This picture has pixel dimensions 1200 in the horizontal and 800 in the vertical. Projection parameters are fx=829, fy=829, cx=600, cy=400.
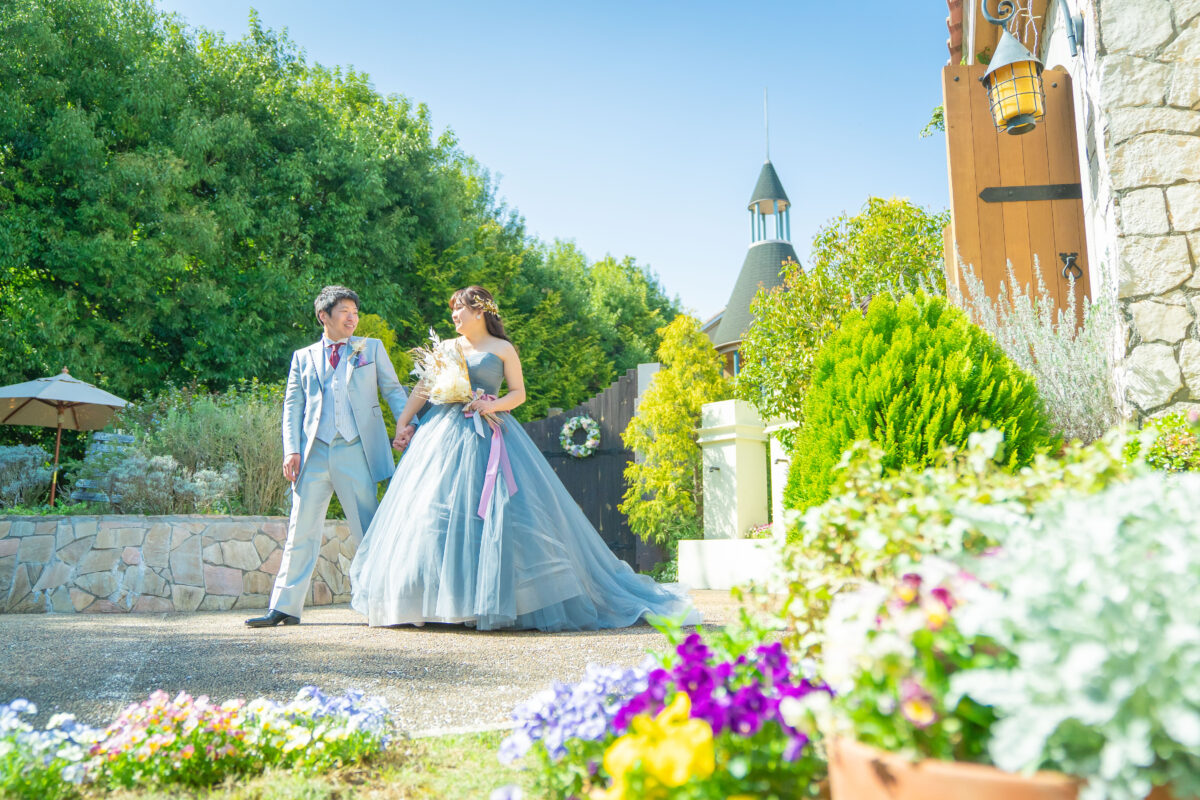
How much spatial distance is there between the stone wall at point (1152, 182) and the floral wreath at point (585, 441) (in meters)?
7.61

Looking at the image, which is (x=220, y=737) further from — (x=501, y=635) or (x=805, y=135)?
(x=805, y=135)

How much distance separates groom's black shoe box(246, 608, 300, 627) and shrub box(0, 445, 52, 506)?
4.62m

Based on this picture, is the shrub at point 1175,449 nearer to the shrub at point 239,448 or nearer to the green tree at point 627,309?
the shrub at point 239,448

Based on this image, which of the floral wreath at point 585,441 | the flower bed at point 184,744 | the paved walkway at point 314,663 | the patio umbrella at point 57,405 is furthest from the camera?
the floral wreath at point 585,441

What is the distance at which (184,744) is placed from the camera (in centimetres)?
197

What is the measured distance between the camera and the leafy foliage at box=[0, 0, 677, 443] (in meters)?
11.3

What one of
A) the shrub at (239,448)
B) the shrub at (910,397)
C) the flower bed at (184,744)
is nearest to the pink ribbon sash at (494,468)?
the shrub at (910,397)

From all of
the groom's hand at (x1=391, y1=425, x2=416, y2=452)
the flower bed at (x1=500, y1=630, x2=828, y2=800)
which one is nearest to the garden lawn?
the flower bed at (x1=500, y1=630, x2=828, y2=800)

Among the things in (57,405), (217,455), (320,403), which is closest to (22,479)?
(57,405)

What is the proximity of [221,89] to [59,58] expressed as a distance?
265 centimetres

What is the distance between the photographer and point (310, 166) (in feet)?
46.6

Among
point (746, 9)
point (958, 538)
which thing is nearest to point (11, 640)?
point (958, 538)

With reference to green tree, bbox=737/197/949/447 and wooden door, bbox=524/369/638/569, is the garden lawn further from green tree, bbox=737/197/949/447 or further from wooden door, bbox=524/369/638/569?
wooden door, bbox=524/369/638/569

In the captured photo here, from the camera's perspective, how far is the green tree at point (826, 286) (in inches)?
295
